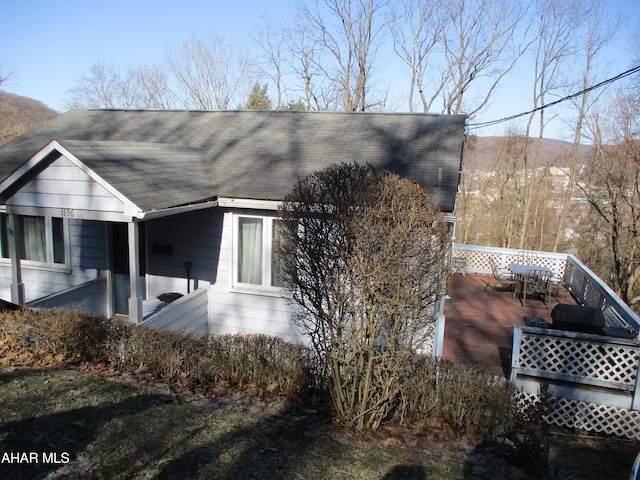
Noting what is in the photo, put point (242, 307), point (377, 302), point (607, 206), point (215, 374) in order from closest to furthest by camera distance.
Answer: point (377, 302) → point (215, 374) → point (242, 307) → point (607, 206)

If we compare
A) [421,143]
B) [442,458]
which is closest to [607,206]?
[421,143]

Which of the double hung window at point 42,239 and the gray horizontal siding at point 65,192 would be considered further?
the double hung window at point 42,239

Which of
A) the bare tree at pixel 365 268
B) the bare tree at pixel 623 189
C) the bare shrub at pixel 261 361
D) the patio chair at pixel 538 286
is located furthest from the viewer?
the bare tree at pixel 623 189

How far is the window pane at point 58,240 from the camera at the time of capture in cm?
1031

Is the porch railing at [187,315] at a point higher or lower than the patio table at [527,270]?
lower

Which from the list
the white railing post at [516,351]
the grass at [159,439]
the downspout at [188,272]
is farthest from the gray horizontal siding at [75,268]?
the white railing post at [516,351]

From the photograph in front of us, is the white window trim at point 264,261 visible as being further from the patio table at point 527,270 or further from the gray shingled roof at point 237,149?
the patio table at point 527,270

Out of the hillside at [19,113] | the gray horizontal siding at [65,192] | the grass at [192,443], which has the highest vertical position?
the hillside at [19,113]

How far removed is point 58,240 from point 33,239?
65cm

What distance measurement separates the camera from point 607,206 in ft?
87.2

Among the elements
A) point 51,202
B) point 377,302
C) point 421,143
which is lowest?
point 377,302

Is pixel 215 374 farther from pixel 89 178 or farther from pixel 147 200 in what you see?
pixel 89 178

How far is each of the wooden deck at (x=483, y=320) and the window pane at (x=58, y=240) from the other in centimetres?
828

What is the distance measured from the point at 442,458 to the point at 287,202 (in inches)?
124
